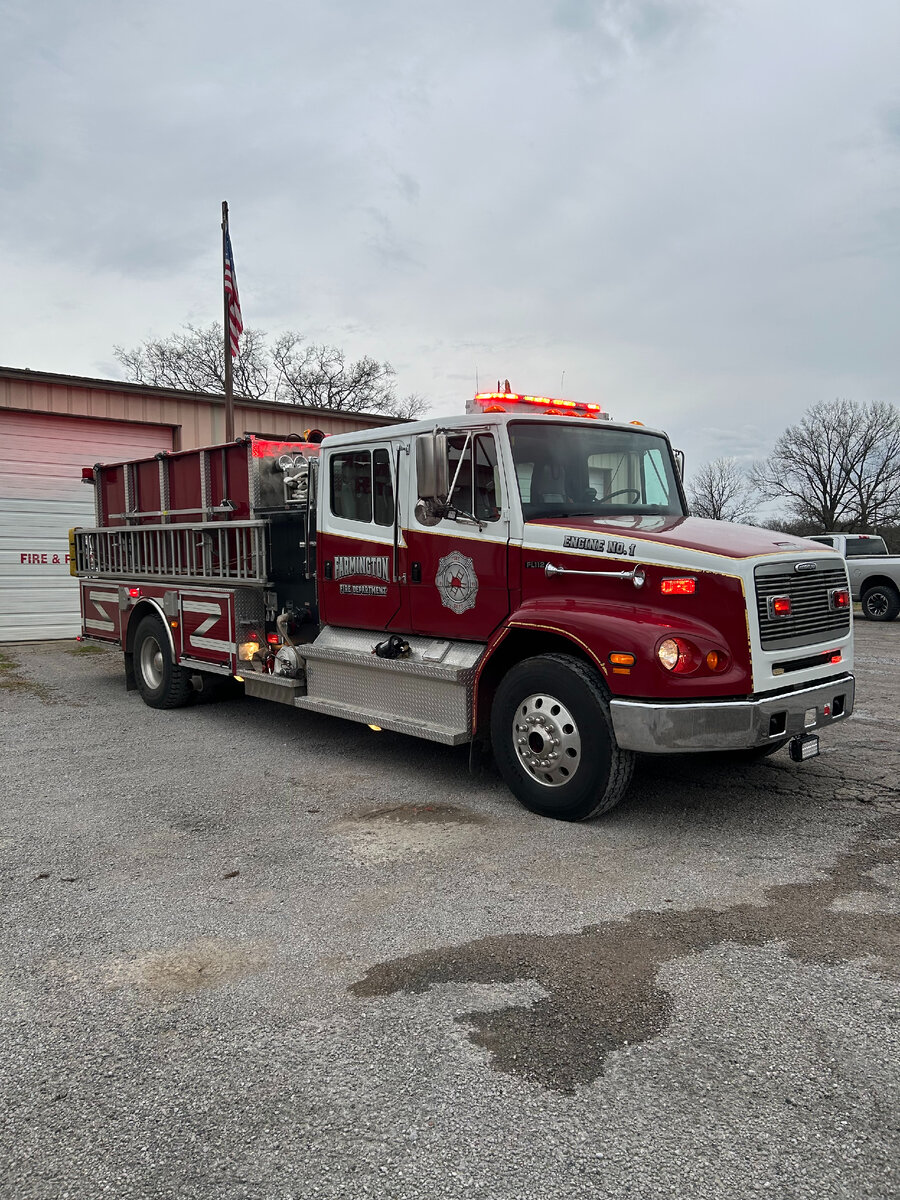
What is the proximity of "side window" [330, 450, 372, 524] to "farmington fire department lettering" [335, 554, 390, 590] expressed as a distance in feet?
0.95

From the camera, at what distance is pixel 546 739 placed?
206 inches

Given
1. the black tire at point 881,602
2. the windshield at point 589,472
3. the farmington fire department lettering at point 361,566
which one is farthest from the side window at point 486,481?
the black tire at point 881,602

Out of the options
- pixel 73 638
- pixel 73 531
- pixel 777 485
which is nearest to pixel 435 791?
pixel 73 531

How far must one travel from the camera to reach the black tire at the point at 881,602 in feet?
60.3

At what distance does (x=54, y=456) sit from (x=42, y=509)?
890 mm

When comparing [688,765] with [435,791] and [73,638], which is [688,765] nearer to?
[435,791]

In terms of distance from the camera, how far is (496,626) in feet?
18.7

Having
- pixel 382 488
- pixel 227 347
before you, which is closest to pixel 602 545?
pixel 382 488

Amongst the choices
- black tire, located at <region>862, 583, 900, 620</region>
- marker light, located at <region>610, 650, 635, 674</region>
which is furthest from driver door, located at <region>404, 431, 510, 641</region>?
black tire, located at <region>862, 583, 900, 620</region>

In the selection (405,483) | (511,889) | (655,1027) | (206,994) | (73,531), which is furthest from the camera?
(73,531)

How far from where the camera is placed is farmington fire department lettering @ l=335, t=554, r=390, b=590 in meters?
6.51

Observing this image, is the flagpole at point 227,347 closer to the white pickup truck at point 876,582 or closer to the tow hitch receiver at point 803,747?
the tow hitch receiver at point 803,747

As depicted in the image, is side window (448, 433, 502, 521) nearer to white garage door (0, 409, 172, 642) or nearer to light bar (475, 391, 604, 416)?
light bar (475, 391, 604, 416)

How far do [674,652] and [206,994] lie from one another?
2.82 meters
